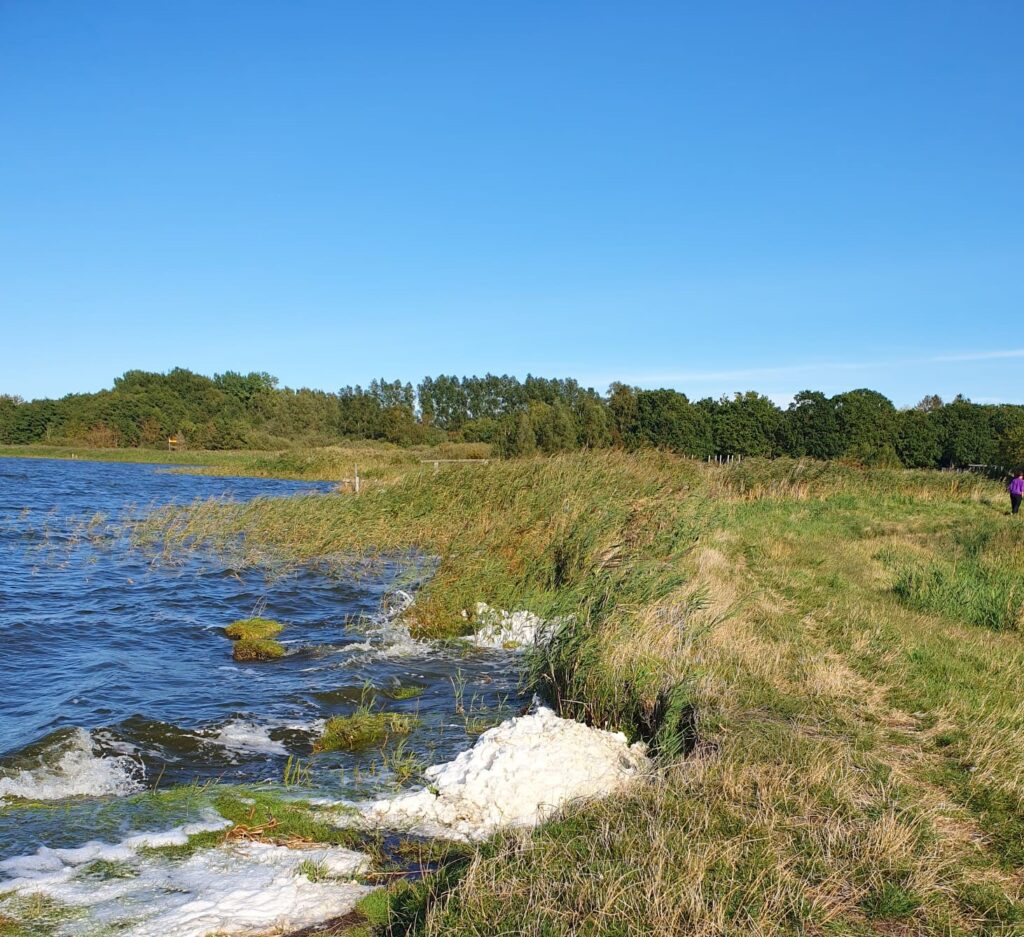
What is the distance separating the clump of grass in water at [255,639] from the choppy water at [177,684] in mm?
215

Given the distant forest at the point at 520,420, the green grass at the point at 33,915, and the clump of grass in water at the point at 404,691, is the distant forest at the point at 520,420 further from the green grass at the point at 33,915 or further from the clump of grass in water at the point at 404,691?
the green grass at the point at 33,915

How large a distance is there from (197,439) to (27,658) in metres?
76.1

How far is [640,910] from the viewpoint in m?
3.40

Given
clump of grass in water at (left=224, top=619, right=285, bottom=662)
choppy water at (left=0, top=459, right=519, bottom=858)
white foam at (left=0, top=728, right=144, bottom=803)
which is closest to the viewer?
white foam at (left=0, top=728, right=144, bottom=803)

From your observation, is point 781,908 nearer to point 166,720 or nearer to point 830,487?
point 166,720

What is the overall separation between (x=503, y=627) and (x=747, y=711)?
547 cm

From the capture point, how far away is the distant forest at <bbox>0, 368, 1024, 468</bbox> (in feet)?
184

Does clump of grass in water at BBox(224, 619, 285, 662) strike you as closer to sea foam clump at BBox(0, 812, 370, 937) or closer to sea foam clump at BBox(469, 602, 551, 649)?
sea foam clump at BBox(469, 602, 551, 649)

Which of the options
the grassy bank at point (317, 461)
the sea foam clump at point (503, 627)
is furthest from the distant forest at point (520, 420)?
the sea foam clump at point (503, 627)

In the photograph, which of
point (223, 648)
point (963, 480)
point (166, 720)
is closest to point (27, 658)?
point (223, 648)

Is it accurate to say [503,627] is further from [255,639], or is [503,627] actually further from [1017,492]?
[1017,492]

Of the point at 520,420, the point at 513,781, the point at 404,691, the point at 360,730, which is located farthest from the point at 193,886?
the point at 520,420

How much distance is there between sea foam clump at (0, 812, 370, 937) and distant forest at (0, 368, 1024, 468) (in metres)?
17.3

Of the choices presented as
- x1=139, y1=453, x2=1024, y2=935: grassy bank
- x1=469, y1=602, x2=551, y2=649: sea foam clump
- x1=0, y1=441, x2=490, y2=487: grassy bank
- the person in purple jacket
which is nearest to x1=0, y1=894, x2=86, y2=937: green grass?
x1=139, y1=453, x2=1024, y2=935: grassy bank
